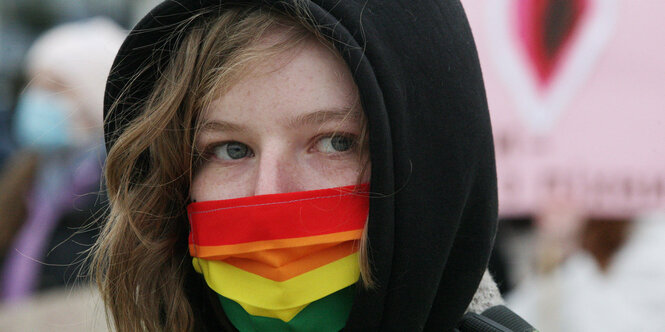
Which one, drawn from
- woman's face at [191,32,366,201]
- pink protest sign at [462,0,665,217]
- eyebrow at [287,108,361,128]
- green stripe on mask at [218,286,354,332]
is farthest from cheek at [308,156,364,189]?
pink protest sign at [462,0,665,217]

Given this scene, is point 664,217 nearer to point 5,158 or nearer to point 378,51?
point 378,51

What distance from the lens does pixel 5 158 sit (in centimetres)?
519

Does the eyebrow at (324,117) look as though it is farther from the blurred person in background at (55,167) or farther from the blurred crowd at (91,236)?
the blurred person in background at (55,167)

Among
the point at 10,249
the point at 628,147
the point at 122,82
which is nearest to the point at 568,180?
the point at 628,147

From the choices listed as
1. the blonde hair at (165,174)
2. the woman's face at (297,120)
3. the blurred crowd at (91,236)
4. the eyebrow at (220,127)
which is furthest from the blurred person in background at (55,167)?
the woman's face at (297,120)

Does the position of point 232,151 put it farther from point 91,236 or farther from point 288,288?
point 91,236

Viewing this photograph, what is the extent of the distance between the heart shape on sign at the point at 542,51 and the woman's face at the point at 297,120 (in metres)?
2.17

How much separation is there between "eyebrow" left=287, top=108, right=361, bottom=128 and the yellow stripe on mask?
1.00 ft

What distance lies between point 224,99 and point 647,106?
2527 millimetres

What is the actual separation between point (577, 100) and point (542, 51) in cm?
29

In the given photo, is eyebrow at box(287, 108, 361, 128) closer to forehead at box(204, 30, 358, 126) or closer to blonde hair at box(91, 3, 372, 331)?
forehead at box(204, 30, 358, 126)

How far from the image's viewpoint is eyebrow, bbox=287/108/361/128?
5.52 feet

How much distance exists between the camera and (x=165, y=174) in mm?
1898

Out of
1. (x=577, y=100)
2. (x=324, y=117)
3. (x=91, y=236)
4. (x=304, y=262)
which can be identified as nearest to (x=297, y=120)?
(x=324, y=117)
